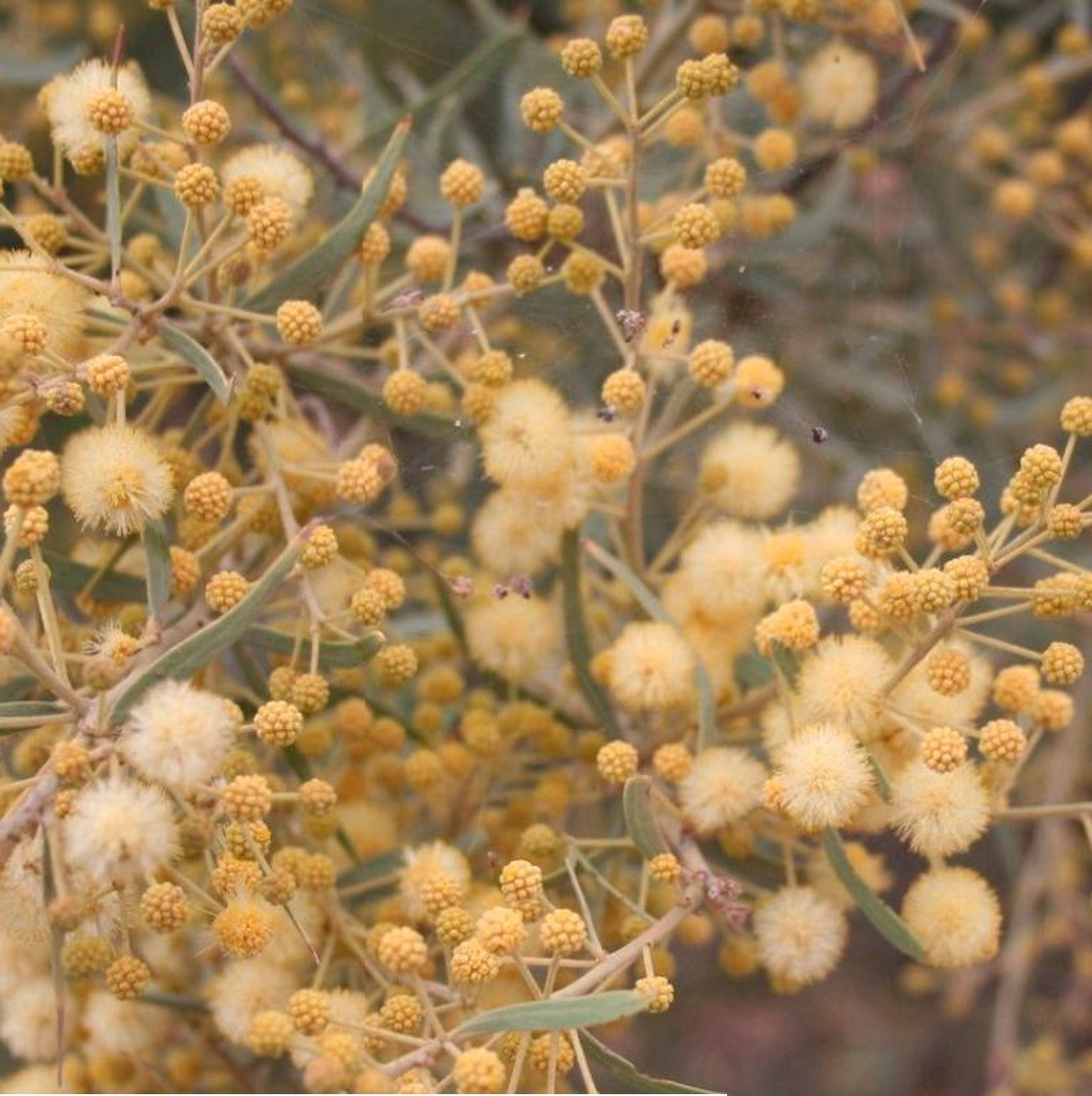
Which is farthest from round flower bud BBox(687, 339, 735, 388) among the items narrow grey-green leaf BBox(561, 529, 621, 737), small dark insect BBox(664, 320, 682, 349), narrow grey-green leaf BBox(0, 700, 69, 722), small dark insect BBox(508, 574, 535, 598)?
A: narrow grey-green leaf BBox(0, 700, 69, 722)

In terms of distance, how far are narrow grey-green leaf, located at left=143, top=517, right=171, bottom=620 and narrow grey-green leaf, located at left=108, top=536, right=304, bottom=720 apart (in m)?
0.11

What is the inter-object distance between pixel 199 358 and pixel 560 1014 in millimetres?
1108

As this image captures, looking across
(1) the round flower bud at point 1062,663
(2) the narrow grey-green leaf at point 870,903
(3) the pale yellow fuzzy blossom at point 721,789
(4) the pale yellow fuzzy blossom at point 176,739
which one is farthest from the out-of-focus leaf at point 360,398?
(1) the round flower bud at point 1062,663

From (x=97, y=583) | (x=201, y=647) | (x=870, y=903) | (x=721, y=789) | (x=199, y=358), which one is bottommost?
(x=870, y=903)

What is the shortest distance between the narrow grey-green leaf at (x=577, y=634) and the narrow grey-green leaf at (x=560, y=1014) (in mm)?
783

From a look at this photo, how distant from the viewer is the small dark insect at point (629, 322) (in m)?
2.58

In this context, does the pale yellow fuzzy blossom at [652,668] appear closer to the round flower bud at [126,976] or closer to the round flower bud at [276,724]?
the round flower bud at [276,724]

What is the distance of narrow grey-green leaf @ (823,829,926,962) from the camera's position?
2359mm

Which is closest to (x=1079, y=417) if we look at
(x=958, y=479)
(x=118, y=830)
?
(x=958, y=479)

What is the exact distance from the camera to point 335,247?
2592mm

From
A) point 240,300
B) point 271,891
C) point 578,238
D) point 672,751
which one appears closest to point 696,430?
point 578,238

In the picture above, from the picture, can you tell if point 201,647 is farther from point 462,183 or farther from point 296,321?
point 462,183

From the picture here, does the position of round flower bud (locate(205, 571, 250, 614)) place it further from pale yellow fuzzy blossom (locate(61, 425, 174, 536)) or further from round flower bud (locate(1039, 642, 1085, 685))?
round flower bud (locate(1039, 642, 1085, 685))

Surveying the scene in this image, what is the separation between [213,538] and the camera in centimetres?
252
